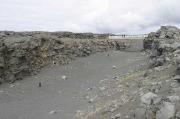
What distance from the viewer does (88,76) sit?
1019 inches

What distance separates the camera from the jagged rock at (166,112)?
9684 mm

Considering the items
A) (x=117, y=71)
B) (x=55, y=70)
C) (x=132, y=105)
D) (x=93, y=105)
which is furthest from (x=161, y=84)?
(x=55, y=70)

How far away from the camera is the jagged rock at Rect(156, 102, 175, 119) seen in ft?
31.8

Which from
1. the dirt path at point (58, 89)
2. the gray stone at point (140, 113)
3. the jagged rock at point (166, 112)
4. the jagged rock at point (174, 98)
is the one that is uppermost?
the jagged rock at point (174, 98)

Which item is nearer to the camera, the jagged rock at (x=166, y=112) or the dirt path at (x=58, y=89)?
the jagged rock at (x=166, y=112)

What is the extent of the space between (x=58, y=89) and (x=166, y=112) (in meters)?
13.9

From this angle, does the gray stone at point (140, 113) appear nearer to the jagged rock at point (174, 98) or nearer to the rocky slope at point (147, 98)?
the rocky slope at point (147, 98)

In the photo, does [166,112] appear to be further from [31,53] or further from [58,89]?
[31,53]

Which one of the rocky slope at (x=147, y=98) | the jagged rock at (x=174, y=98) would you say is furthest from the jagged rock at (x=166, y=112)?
the jagged rock at (x=174, y=98)

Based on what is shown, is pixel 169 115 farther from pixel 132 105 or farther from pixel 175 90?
pixel 132 105

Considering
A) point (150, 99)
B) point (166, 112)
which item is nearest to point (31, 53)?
point (150, 99)

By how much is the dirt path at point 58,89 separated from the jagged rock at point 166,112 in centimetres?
687

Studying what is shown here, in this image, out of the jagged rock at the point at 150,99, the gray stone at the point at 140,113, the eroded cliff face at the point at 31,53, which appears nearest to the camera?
the gray stone at the point at 140,113

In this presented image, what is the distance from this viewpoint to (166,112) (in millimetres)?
9820
